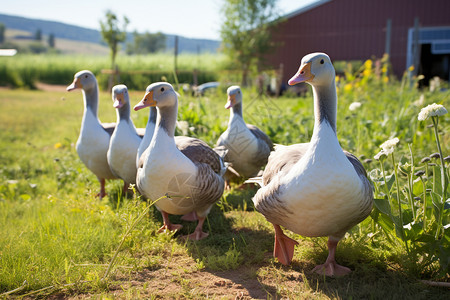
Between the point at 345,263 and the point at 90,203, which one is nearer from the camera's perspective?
the point at 345,263

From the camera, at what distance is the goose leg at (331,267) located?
282 cm

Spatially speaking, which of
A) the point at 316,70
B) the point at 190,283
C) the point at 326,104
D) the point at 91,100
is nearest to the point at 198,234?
the point at 190,283

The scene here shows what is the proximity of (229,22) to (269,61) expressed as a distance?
14.0ft

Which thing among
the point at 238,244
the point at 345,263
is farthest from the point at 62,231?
the point at 345,263

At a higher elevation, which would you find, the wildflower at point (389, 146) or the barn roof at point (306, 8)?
the barn roof at point (306, 8)

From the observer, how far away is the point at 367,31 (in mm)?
18359

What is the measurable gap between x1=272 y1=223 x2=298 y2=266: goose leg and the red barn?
1616cm

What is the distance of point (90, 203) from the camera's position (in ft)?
13.5

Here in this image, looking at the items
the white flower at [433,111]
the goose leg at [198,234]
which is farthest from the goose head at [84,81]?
the white flower at [433,111]

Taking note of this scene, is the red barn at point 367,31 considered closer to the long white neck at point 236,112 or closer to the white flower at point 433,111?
the long white neck at point 236,112

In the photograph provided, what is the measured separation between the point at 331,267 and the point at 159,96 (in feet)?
6.75

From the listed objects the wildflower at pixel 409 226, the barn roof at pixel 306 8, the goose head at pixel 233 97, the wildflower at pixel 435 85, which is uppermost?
the barn roof at pixel 306 8

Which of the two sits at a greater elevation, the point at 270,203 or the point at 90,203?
the point at 270,203

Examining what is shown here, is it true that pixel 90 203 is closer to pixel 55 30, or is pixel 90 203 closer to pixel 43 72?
pixel 43 72
